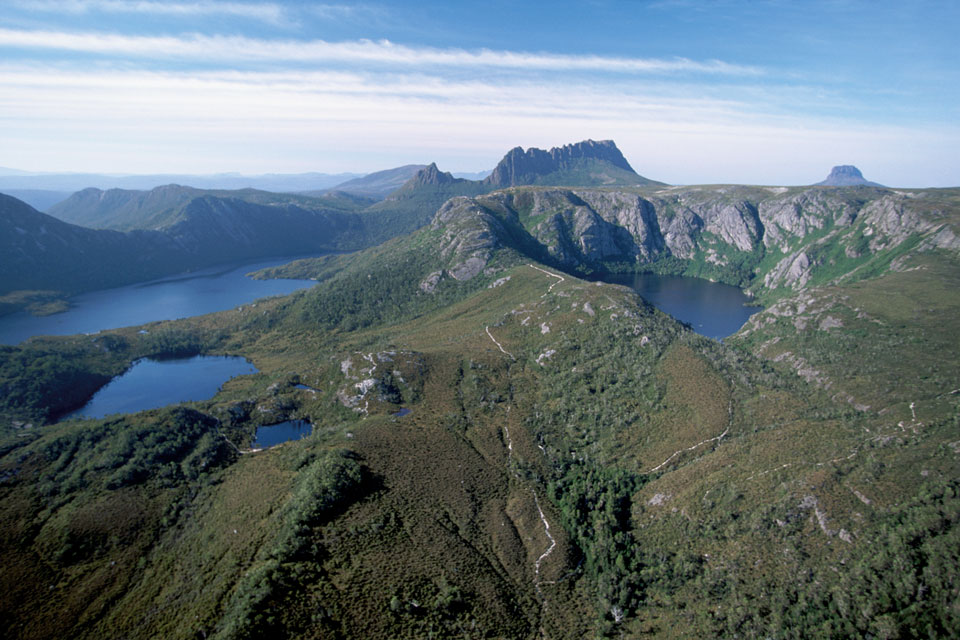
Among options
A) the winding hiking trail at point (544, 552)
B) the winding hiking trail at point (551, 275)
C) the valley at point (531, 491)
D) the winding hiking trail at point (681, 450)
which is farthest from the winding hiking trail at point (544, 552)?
the winding hiking trail at point (551, 275)

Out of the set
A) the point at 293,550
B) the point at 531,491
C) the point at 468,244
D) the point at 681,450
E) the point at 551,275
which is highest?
the point at 468,244

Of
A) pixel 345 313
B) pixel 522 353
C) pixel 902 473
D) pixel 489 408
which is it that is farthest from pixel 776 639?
pixel 345 313

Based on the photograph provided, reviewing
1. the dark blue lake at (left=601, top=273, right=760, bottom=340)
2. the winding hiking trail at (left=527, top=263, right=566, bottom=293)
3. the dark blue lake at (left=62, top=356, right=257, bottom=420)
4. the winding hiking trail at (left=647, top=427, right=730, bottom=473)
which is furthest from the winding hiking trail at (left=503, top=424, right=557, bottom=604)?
the dark blue lake at (left=601, top=273, right=760, bottom=340)

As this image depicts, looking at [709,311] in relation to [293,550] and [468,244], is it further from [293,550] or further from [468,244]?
[293,550]

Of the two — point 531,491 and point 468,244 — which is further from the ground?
point 468,244

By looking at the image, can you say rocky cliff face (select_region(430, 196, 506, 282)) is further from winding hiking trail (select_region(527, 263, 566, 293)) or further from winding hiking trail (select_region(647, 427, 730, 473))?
winding hiking trail (select_region(647, 427, 730, 473))

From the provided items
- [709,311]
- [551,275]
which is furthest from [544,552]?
[709,311]

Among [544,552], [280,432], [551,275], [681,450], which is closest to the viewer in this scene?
[544,552]

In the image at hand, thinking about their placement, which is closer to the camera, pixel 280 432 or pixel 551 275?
pixel 280 432
